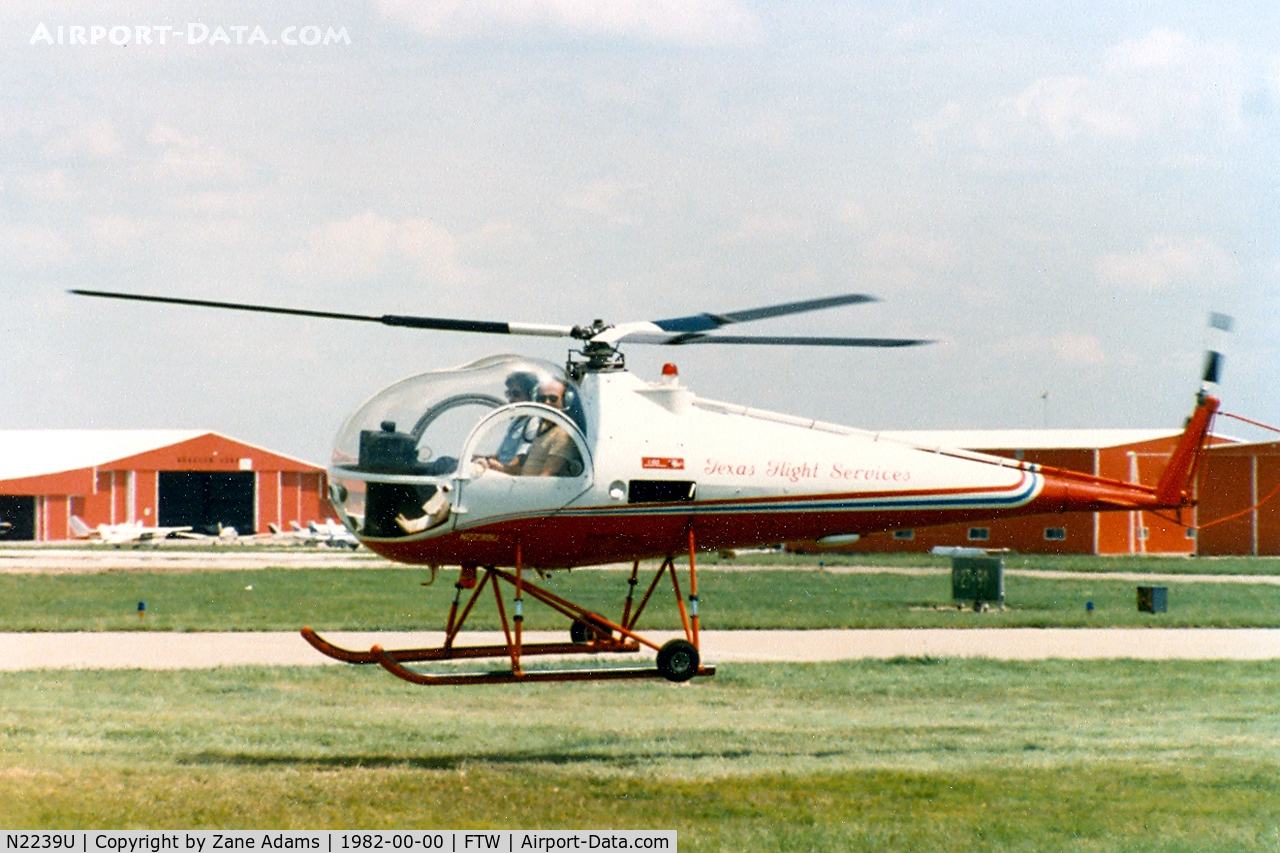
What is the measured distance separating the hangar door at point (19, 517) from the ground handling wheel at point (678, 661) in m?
83.7

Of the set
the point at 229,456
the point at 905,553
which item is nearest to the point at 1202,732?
the point at 905,553

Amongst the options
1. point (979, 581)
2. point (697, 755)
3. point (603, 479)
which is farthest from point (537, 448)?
point (979, 581)

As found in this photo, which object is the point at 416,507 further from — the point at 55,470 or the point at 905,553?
the point at 55,470

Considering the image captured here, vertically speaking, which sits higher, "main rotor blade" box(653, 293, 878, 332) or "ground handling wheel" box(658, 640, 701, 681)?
"main rotor blade" box(653, 293, 878, 332)

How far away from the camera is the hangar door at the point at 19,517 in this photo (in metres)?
88.1

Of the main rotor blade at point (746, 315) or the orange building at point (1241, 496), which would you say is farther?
the orange building at point (1241, 496)

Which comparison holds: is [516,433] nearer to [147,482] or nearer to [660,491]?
[660,491]

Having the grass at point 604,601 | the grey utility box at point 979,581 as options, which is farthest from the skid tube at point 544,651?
the grey utility box at point 979,581

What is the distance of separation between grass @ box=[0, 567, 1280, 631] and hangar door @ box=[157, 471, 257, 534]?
44.8 m

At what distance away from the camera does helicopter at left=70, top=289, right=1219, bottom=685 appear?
44.3ft

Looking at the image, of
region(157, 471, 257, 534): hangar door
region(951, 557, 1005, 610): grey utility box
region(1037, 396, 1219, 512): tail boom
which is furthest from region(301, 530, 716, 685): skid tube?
region(157, 471, 257, 534): hangar door

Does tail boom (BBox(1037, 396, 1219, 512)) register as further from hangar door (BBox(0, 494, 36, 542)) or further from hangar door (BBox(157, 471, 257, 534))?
hangar door (BBox(157, 471, 257, 534))

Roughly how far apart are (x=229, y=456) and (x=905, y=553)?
159ft

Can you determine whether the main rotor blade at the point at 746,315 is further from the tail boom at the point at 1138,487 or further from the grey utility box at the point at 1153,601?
the grey utility box at the point at 1153,601
